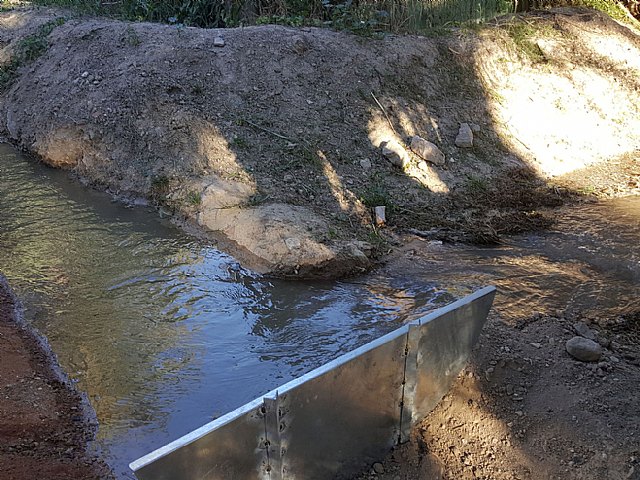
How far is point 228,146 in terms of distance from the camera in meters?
7.87

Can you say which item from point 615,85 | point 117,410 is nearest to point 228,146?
point 117,410

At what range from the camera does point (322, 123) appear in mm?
8391

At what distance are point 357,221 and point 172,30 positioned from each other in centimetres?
472

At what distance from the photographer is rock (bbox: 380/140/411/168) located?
798 centimetres

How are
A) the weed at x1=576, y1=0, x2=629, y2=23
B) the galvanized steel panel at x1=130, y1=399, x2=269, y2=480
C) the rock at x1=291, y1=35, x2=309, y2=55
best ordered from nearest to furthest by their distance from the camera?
the galvanized steel panel at x1=130, y1=399, x2=269, y2=480 → the rock at x1=291, y1=35, x2=309, y2=55 → the weed at x1=576, y1=0, x2=629, y2=23

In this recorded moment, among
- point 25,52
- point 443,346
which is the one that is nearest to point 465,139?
point 443,346

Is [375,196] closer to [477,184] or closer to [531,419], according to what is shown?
[477,184]

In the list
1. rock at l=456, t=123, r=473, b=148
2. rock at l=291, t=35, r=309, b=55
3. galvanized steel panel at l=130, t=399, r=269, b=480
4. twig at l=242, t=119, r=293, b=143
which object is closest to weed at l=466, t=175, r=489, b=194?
rock at l=456, t=123, r=473, b=148

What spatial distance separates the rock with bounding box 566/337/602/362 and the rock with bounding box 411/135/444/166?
4.41 meters

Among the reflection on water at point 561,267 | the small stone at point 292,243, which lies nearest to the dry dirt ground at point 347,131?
the small stone at point 292,243

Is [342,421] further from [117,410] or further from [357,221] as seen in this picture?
[357,221]

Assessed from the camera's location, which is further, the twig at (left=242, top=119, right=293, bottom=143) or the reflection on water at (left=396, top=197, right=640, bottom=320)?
the twig at (left=242, top=119, right=293, bottom=143)

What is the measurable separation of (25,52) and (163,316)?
7710 mm

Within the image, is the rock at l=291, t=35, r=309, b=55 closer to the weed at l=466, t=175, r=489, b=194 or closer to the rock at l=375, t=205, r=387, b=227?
the weed at l=466, t=175, r=489, b=194
